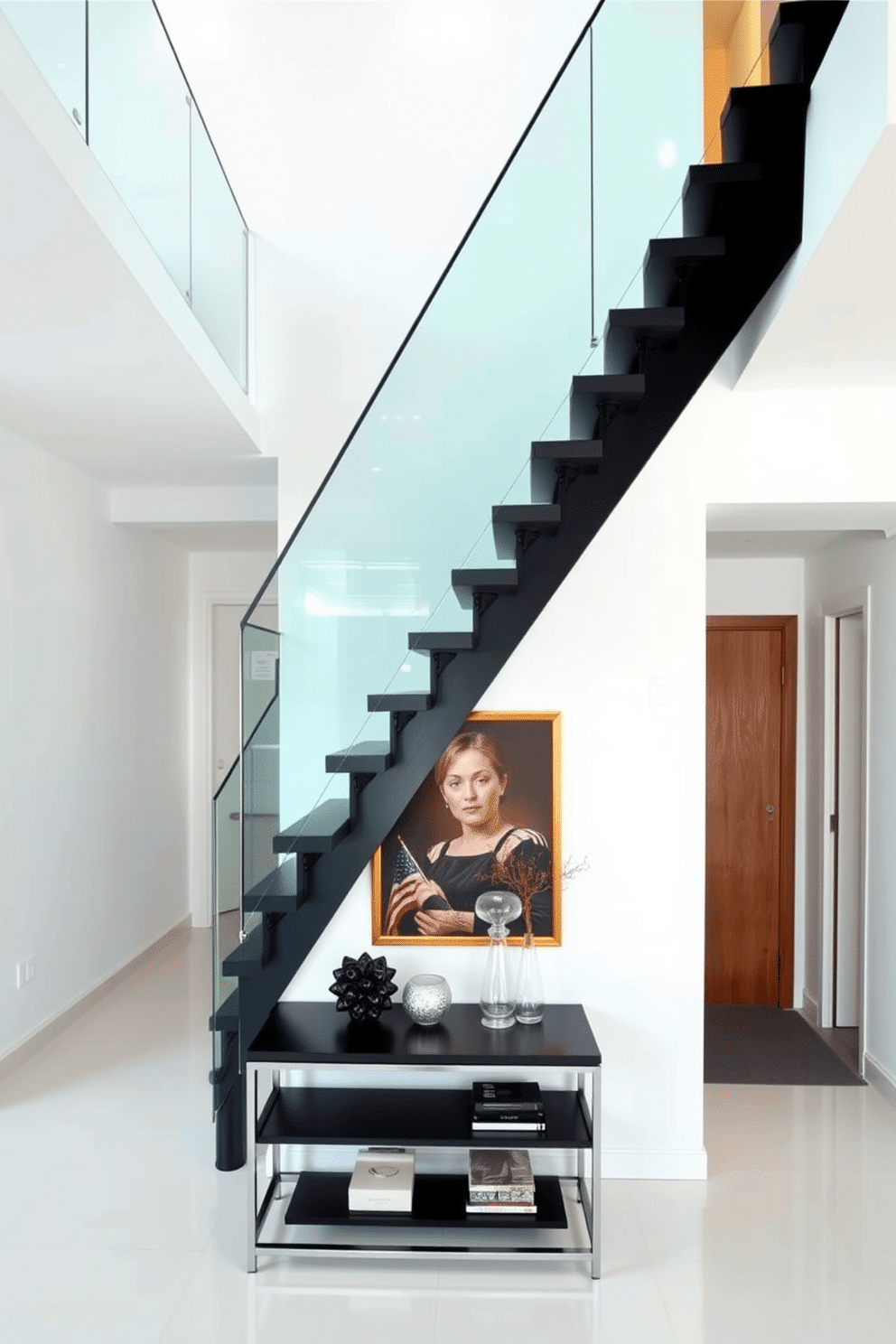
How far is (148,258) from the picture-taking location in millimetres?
3291

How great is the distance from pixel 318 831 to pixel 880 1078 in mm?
2860

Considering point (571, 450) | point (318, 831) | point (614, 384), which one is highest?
point (614, 384)

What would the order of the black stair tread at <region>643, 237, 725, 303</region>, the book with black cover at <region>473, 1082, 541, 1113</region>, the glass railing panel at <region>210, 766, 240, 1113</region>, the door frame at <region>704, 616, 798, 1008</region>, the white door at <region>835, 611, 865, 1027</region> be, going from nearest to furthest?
the black stair tread at <region>643, 237, 725, 303</region> < the book with black cover at <region>473, 1082, 541, 1113</region> < the glass railing panel at <region>210, 766, 240, 1113</region> < the white door at <region>835, 611, 865, 1027</region> < the door frame at <region>704, 616, 798, 1008</region>

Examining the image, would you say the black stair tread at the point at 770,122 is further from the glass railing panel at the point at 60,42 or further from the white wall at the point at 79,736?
the white wall at the point at 79,736

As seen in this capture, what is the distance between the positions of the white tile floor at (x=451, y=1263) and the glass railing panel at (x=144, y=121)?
10.9ft

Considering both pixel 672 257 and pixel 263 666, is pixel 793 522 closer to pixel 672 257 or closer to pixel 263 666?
pixel 672 257

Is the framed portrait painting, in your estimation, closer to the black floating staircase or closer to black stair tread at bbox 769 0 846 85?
the black floating staircase

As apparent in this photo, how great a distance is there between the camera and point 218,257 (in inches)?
186

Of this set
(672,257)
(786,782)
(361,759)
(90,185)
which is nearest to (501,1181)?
(361,759)

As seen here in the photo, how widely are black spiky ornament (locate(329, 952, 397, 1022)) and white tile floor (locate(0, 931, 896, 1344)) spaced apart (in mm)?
749

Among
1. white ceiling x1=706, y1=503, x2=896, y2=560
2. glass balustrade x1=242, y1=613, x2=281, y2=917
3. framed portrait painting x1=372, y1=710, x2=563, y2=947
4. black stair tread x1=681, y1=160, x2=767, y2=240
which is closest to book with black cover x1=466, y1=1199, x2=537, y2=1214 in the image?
framed portrait painting x1=372, y1=710, x2=563, y2=947

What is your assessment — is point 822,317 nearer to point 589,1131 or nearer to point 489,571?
point 489,571

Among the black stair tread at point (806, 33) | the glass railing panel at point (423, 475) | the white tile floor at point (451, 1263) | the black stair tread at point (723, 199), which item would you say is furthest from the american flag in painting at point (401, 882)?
the black stair tread at point (806, 33)

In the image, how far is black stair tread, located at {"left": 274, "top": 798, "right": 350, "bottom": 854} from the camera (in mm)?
3486
